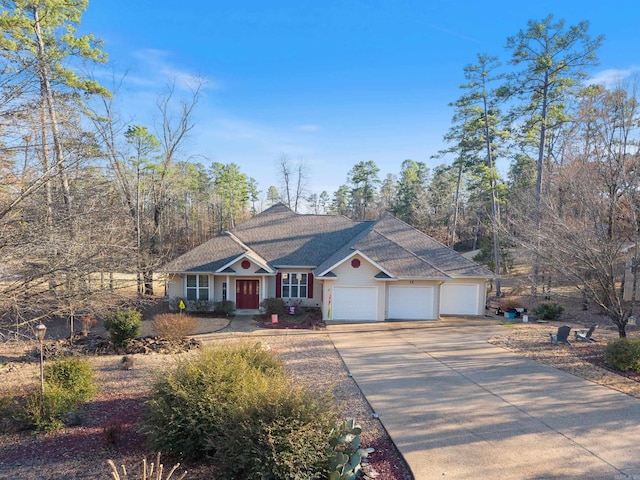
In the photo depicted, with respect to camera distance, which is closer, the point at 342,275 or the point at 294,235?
the point at 342,275

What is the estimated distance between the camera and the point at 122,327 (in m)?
12.9

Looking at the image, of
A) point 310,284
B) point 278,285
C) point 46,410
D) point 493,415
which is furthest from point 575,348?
point 46,410

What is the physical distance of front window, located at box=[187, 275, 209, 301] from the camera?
19984mm

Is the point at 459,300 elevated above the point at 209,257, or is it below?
below

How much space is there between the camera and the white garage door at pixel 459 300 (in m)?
19.8

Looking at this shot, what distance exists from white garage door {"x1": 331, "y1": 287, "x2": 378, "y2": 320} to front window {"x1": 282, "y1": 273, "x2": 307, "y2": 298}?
128 inches

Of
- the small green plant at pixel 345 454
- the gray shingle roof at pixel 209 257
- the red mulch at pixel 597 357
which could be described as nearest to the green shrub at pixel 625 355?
the red mulch at pixel 597 357

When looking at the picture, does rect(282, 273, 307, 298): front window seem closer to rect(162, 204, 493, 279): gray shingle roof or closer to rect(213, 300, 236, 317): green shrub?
rect(162, 204, 493, 279): gray shingle roof

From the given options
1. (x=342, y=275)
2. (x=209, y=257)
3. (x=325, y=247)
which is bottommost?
(x=342, y=275)

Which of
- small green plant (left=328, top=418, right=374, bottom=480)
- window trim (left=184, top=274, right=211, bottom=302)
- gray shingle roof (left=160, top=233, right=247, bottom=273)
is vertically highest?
gray shingle roof (left=160, top=233, right=247, bottom=273)

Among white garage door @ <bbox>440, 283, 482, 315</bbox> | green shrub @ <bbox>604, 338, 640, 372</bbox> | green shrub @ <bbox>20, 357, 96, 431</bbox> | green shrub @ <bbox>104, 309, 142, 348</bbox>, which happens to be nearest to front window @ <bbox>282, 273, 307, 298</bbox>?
white garage door @ <bbox>440, 283, 482, 315</bbox>

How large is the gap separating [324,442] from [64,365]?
662 cm

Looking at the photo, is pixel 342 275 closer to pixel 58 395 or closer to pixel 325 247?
pixel 325 247

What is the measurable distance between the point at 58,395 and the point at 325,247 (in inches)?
655
